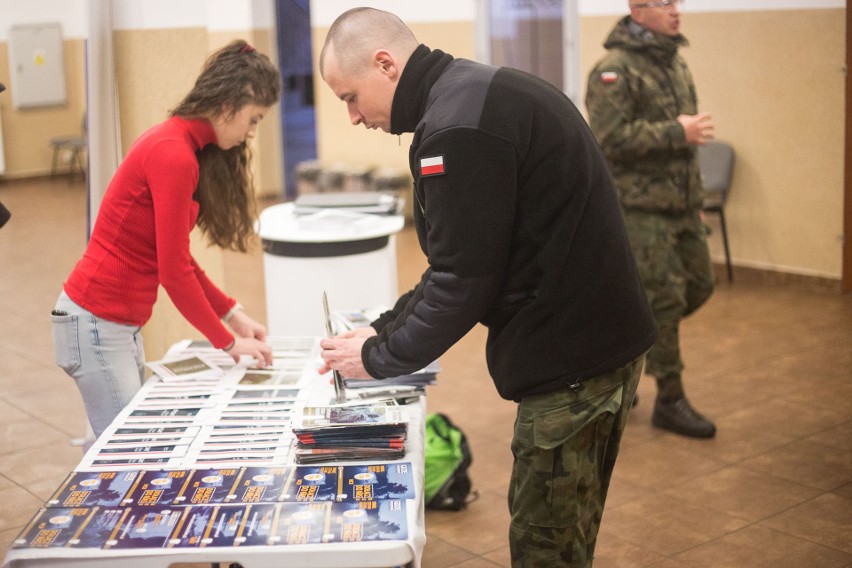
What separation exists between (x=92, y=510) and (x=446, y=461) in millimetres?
1829

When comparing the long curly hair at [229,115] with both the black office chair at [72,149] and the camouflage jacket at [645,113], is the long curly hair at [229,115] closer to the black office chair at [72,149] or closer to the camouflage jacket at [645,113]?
the camouflage jacket at [645,113]

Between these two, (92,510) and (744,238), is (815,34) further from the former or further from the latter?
(92,510)

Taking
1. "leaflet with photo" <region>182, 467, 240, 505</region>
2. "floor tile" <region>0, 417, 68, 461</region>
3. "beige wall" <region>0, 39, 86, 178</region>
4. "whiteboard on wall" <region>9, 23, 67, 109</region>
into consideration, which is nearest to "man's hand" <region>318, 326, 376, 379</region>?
"leaflet with photo" <region>182, 467, 240, 505</region>

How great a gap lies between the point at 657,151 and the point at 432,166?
2367mm

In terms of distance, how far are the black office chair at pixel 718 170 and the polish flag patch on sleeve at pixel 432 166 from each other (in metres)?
4.97

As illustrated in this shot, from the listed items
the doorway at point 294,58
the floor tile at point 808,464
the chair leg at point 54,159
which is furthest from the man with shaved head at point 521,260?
the chair leg at point 54,159

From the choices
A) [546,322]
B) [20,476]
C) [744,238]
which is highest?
[546,322]

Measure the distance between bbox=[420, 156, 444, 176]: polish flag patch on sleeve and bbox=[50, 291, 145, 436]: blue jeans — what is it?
1.11m

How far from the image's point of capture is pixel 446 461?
11.6ft

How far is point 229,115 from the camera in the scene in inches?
99.7

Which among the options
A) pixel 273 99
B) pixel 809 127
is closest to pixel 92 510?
pixel 273 99

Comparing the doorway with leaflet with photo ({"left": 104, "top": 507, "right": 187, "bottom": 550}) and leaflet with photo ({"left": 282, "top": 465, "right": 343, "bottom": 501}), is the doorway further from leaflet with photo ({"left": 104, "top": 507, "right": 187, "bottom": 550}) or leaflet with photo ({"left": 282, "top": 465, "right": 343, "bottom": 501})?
leaflet with photo ({"left": 104, "top": 507, "right": 187, "bottom": 550})

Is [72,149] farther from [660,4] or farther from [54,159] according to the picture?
[660,4]

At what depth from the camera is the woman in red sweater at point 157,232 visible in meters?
2.41
